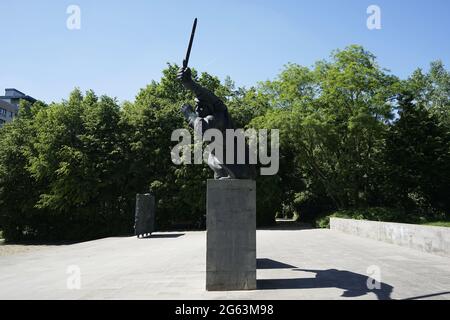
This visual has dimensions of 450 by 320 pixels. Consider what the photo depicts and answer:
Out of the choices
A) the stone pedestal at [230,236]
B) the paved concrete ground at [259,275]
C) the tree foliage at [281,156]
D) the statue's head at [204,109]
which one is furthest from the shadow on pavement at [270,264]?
the tree foliage at [281,156]

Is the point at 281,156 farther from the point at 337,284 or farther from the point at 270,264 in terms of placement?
the point at 337,284

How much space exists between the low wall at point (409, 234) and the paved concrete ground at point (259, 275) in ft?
1.11

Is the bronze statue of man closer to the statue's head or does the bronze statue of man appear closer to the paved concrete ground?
the statue's head

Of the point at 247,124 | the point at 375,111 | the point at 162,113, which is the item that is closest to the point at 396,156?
the point at 375,111

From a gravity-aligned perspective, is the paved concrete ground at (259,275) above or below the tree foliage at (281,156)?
below

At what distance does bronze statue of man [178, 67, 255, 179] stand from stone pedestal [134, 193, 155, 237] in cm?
1176

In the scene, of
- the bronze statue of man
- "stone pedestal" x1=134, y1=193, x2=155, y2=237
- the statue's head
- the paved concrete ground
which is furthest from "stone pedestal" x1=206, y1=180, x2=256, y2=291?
"stone pedestal" x1=134, y1=193, x2=155, y2=237

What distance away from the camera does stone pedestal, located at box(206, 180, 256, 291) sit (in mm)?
6566

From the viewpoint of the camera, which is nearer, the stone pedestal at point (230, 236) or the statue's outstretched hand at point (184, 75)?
the stone pedestal at point (230, 236)

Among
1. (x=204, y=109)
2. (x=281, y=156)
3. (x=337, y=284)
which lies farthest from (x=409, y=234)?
(x=281, y=156)

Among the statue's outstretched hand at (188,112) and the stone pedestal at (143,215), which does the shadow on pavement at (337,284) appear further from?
the stone pedestal at (143,215)

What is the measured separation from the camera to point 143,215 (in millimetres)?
19078

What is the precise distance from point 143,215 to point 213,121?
502 inches

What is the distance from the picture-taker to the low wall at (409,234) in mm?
10234
